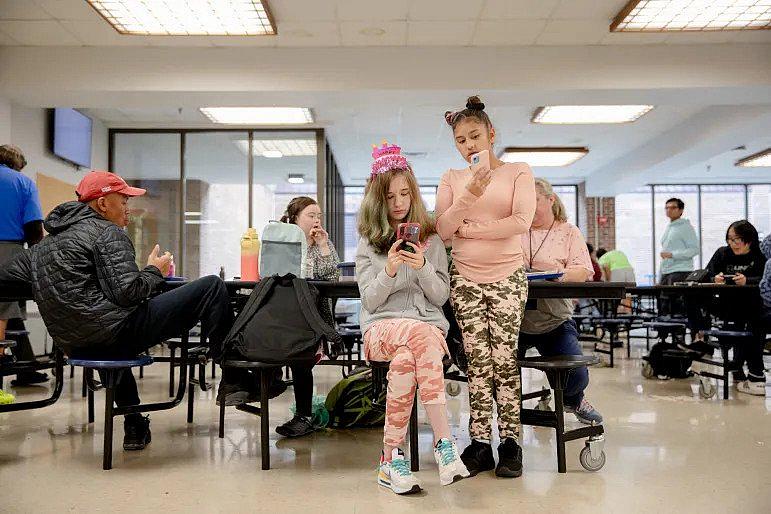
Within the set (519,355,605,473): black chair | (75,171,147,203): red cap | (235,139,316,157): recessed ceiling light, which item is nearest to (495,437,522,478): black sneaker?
(519,355,605,473): black chair

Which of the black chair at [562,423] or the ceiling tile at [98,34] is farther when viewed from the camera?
the ceiling tile at [98,34]

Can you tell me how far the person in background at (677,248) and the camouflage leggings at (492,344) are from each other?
16.5ft

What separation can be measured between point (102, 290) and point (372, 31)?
→ 3944 mm

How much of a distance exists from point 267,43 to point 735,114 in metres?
5.92

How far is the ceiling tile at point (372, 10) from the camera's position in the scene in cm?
507

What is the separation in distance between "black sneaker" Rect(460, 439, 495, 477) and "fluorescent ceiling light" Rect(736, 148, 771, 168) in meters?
10.2

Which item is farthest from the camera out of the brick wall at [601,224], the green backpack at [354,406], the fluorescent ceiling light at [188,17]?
the brick wall at [601,224]

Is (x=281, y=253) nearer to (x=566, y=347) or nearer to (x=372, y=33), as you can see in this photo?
(x=566, y=347)

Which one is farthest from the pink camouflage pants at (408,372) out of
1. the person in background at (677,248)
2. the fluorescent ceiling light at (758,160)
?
the fluorescent ceiling light at (758,160)

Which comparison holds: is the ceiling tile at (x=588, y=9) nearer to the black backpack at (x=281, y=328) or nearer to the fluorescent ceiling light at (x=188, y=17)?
the fluorescent ceiling light at (x=188, y=17)

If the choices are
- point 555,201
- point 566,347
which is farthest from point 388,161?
point 566,347

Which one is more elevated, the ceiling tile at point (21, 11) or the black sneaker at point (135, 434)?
the ceiling tile at point (21, 11)

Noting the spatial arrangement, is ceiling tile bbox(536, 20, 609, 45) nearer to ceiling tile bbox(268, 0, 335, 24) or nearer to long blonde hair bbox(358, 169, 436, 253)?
ceiling tile bbox(268, 0, 335, 24)

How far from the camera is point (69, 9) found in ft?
16.8
